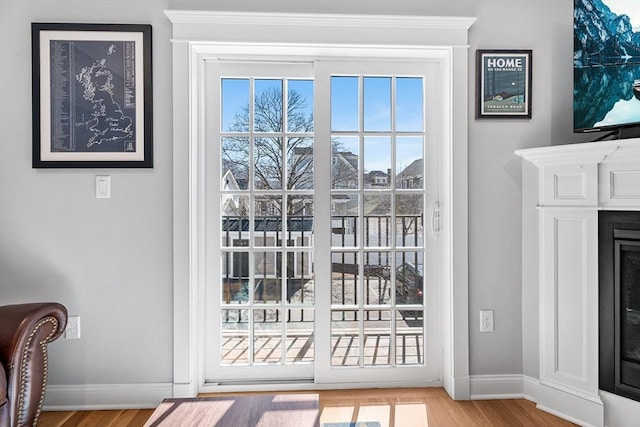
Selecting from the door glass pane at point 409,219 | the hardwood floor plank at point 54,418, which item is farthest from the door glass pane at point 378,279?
the hardwood floor plank at point 54,418

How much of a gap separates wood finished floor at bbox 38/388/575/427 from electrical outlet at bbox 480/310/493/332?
41cm

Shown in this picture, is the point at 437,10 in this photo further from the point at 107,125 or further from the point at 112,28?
the point at 107,125

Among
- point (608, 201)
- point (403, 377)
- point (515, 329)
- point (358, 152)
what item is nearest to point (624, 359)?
point (515, 329)

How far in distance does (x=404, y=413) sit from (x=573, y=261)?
119 cm

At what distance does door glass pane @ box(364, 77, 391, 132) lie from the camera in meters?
2.34

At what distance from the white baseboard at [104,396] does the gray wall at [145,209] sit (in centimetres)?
4

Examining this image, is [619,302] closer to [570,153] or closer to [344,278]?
[570,153]

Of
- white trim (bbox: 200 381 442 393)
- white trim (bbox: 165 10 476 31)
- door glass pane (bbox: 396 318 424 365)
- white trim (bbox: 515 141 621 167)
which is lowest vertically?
white trim (bbox: 200 381 442 393)

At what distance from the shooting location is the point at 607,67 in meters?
2.00

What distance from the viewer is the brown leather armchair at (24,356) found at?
1.55m

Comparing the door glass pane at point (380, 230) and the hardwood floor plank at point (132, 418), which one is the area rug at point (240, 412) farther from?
the door glass pane at point (380, 230)

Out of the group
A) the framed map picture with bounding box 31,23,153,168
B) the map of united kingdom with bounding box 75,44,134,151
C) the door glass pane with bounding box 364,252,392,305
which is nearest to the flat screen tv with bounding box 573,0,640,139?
the door glass pane with bounding box 364,252,392,305

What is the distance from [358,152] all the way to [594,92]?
1.29m

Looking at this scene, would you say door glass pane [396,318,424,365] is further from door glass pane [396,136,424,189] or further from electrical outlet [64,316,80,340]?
electrical outlet [64,316,80,340]
